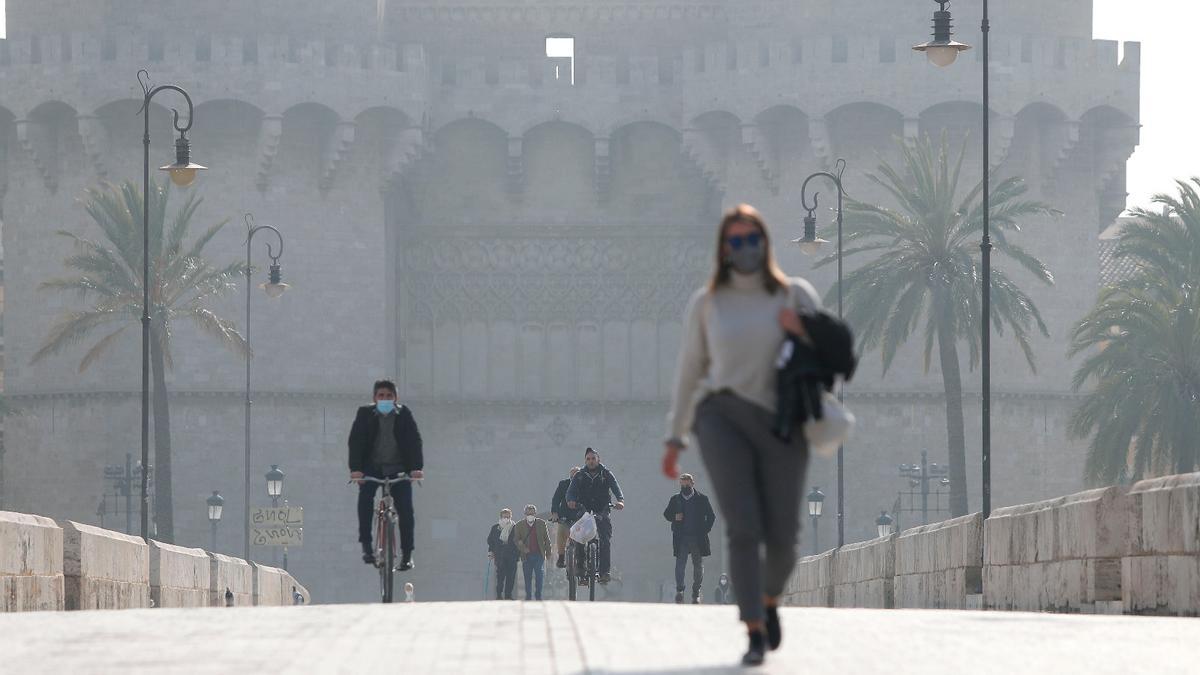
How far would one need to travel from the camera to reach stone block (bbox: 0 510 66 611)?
→ 47.0 feet

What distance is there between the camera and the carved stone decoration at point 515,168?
50.6 meters

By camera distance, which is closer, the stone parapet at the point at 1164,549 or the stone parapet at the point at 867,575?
the stone parapet at the point at 1164,549

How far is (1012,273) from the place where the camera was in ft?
162

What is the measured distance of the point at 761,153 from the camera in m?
49.4

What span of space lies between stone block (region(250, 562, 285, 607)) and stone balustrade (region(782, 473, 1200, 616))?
11710 millimetres

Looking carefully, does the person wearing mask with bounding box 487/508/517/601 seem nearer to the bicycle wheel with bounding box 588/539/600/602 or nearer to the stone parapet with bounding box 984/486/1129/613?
the bicycle wheel with bounding box 588/539/600/602

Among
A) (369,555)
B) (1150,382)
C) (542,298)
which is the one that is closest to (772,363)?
(369,555)

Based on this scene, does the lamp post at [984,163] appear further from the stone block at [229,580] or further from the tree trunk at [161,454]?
the tree trunk at [161,454]

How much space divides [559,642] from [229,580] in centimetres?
1947

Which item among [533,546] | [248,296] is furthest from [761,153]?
[533,546]

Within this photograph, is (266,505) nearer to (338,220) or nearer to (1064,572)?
(338,220)

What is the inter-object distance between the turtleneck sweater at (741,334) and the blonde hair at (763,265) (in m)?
0.02

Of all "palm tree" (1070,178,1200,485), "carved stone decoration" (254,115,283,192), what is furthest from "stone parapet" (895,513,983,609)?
"carved stone decoration" (254,115,283,192)

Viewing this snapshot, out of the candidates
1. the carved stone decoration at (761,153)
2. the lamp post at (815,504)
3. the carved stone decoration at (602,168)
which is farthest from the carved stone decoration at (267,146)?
the lamp post at (815,504)
